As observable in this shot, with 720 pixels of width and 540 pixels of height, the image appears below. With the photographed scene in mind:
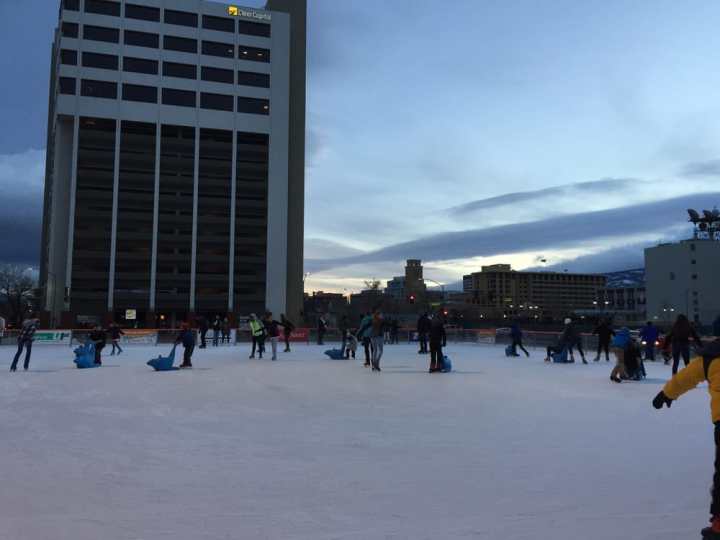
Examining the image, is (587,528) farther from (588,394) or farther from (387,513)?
(588,394)

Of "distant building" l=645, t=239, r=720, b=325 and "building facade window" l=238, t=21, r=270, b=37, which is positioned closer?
"building facade window" l=238, t=21, r=270, b=37

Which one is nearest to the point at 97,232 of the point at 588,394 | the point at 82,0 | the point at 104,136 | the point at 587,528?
the point at 104,136

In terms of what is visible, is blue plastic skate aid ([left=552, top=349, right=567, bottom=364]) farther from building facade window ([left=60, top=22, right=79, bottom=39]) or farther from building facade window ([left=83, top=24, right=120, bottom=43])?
building facade window ([left=60, top=22, right=79, bottom=39])

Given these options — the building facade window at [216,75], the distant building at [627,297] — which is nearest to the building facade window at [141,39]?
the building facade window at [216,75]

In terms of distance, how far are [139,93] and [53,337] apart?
159ft

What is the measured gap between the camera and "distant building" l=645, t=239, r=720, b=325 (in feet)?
317

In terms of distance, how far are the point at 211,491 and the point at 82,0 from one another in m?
78.3

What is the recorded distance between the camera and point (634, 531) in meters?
3.86

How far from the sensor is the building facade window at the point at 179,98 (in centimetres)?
7175

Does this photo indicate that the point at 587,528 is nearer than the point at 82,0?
Yes

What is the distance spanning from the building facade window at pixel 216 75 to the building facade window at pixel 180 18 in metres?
5.74

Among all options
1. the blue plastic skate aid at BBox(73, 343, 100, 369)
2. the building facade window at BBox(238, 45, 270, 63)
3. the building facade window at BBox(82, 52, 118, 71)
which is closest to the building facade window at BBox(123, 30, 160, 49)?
the building facade window at BBox(82, 52, 118, 71)

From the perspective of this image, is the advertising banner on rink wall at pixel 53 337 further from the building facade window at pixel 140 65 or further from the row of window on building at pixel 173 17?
the row of window on building at pixel 173 17

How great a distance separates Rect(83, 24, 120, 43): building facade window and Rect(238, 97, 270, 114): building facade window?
52.3 feet
